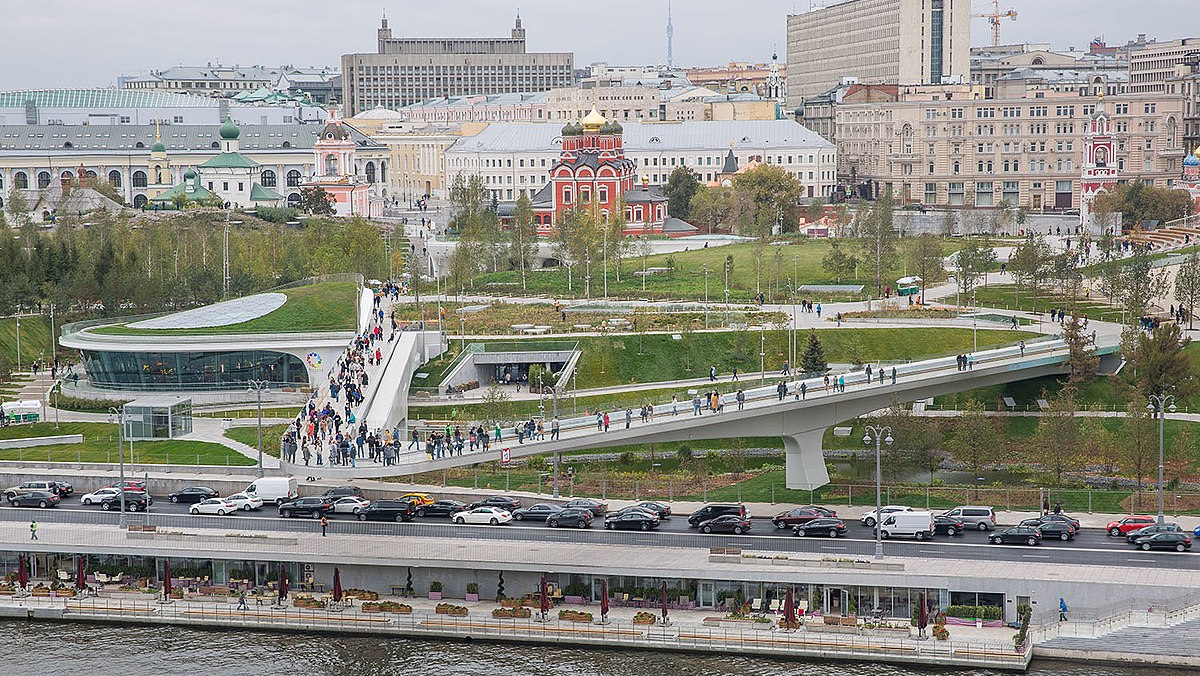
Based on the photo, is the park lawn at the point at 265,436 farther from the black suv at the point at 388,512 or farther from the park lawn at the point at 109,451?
the black suv at the point at 388,512

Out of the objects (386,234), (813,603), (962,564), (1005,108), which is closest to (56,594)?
(813,603)

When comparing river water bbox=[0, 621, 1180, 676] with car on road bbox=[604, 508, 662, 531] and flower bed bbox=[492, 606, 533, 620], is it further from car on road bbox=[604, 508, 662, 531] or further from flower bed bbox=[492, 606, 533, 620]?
car on road bbox=[604, 508, 662, 531]

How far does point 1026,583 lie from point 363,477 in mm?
24411

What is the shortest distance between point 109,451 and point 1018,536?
128 feet

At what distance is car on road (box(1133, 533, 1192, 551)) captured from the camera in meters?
57.5

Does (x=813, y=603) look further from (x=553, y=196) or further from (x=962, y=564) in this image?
(x=553, y=196)

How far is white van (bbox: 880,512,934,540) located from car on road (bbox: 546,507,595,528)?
1014 cm

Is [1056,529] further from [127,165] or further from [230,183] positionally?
[127,165]

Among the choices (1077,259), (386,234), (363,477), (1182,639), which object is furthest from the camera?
(386,234)

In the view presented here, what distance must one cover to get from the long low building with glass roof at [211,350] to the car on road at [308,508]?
23.5 metres

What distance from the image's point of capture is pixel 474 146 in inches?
7697

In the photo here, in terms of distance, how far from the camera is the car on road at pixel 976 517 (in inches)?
2404

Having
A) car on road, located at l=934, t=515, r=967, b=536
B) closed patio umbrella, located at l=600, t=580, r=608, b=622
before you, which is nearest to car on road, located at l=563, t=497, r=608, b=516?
closed patio umbrella, located at l=600, t=580, r=608, b=622

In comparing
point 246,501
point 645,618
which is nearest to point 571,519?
point 645,618
